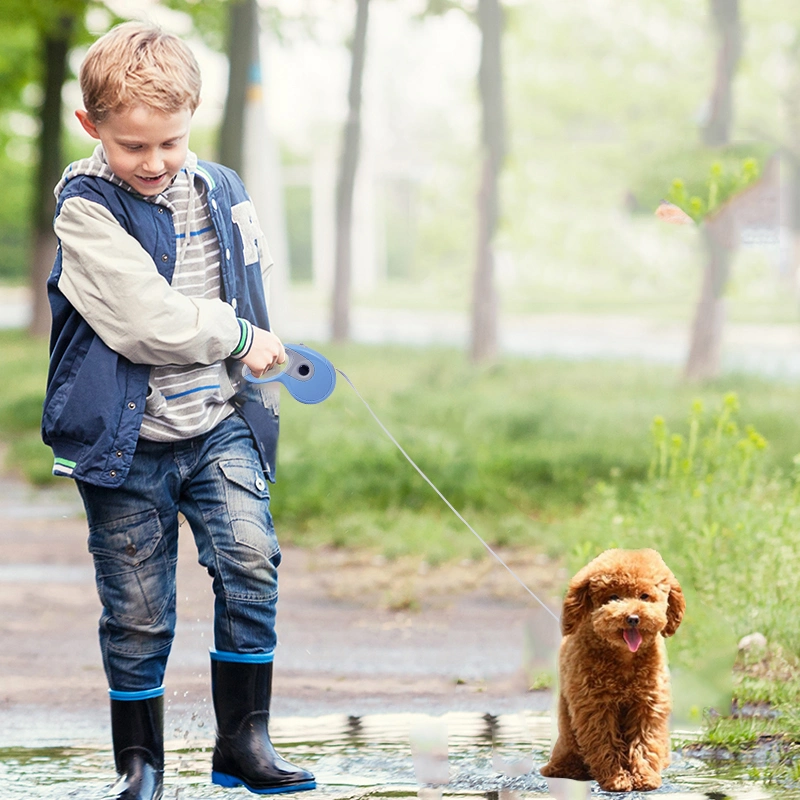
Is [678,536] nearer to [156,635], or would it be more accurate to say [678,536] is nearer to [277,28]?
[156,635]

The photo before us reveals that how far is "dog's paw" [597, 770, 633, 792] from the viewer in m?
3.10

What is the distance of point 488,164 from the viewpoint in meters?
9.88

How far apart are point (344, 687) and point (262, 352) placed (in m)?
1.87

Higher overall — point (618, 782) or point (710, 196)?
point (710, 196)

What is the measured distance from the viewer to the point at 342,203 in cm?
1095

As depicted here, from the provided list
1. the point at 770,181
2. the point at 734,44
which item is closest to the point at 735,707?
the point at 770,181

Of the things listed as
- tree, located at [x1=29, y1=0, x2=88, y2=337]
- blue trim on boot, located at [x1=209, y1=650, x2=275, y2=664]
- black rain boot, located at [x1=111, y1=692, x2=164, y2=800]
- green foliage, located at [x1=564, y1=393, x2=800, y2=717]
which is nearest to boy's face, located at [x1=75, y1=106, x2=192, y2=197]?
blue trim on boot, located at [x1=209, y1=650, x2=275, y2=664]

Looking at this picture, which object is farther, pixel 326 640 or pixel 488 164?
pixel 488 164

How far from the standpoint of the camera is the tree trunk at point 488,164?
32.1 ft

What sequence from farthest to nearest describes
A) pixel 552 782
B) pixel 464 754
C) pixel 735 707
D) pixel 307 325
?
pixel 307 325
pixel 735 707
pixel 464 754
pixel 552 782

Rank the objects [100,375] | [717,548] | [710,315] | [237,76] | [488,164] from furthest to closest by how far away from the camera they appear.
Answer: [237,76], [488,164], [710,315], [717,548], [100,375]

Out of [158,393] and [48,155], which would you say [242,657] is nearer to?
[158,393]

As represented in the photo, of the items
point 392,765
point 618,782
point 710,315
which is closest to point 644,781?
point 618,782

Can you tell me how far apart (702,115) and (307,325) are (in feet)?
11.4
